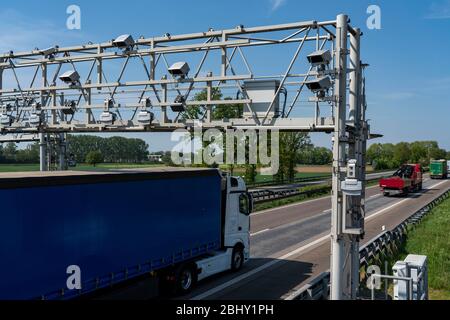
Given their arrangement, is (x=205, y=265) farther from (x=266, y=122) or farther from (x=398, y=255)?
(x=398, y=255)

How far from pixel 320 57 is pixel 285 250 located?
35.8 ft

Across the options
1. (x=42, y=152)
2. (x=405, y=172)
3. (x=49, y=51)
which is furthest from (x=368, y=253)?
(x=405, y=172)

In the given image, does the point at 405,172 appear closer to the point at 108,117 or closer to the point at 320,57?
the point at 108,117

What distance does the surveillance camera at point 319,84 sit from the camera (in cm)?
1079

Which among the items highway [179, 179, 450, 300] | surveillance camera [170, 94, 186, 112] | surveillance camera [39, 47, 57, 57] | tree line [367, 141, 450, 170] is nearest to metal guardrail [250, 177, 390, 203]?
highway [179, 179, 450, 300]

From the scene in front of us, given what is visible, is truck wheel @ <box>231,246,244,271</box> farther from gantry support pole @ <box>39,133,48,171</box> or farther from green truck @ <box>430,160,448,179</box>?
green truck @ <box>430,160,448,179</box>

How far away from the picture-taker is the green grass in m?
13.6

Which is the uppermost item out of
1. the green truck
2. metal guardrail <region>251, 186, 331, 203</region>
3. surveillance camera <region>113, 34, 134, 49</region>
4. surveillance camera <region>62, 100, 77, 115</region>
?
surveillance camera <region>113, 34, 134, 49</region>

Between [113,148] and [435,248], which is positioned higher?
[113,148]

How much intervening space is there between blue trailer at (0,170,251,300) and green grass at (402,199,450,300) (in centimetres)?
621

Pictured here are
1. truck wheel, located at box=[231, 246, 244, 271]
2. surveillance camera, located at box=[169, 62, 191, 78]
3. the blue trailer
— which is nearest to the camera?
the blue trailer

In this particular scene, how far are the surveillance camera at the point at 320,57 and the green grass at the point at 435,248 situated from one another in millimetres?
7220

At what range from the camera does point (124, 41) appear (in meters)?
14.8
